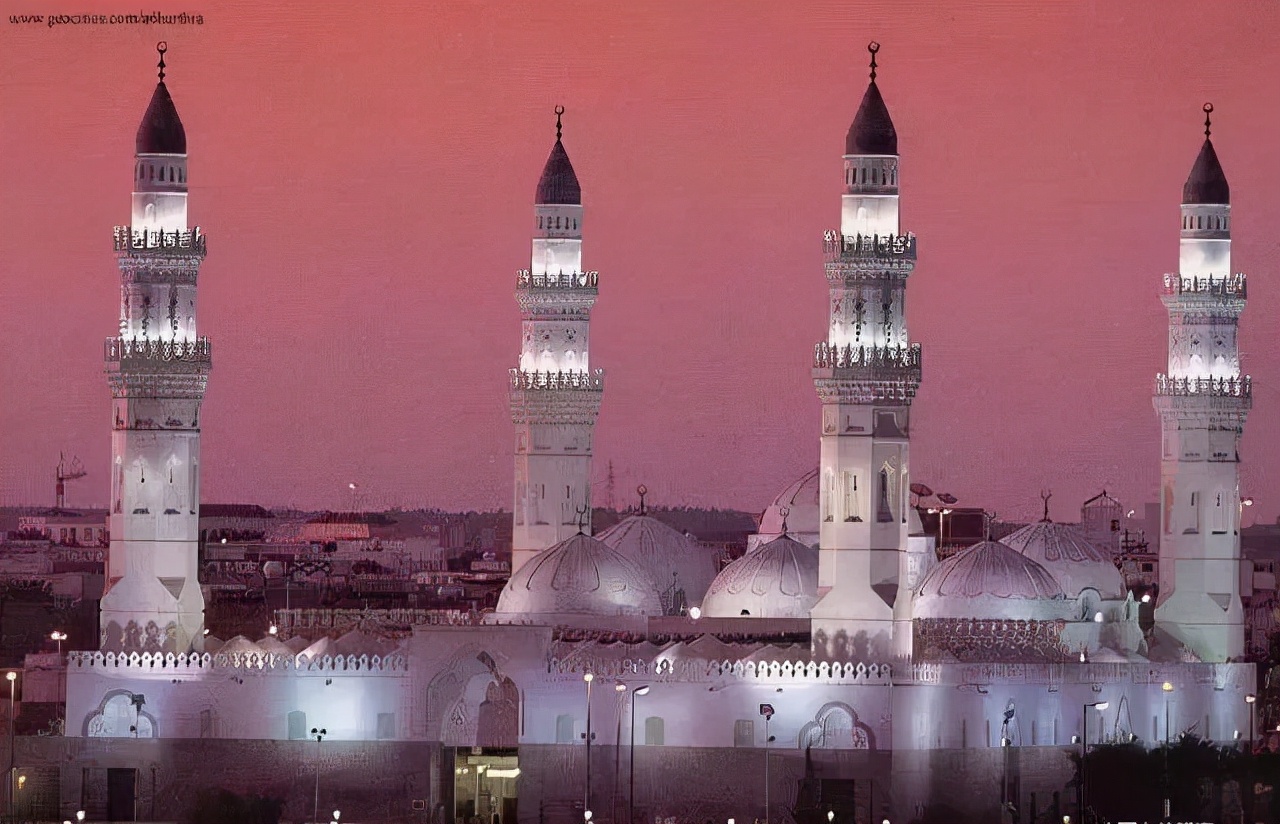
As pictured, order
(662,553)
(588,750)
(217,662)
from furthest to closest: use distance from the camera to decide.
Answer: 1. (662,553)
2. (217,662)
3. (588,750)

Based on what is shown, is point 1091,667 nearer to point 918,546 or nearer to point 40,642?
point 918,546

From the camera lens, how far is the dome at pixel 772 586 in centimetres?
7475

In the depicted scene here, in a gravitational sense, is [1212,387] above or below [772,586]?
above

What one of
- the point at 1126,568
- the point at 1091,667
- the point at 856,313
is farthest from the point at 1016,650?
the point at 1126,568

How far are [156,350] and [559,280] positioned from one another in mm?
10223

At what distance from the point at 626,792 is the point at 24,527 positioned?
73102mm

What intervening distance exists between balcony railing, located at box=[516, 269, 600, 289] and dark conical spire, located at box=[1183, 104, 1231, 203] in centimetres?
1243

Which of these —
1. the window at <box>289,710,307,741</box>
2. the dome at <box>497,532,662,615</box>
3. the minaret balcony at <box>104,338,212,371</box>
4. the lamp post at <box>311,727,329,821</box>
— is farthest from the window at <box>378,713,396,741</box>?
the minaret balcony at <box>104,338,212,371</box>

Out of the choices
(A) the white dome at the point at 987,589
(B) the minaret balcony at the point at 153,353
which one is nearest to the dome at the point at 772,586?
(A) the white dome at the point at 987,589

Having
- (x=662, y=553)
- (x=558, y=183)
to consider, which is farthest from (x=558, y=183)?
(x=662, y=553)

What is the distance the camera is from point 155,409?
71.8 m

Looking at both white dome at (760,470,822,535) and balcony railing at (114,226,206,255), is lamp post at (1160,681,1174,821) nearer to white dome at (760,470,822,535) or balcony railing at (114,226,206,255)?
white dome at (760,470,822,535)

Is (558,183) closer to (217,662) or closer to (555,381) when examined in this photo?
(555,381)

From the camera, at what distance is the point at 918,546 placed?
7800 cm
